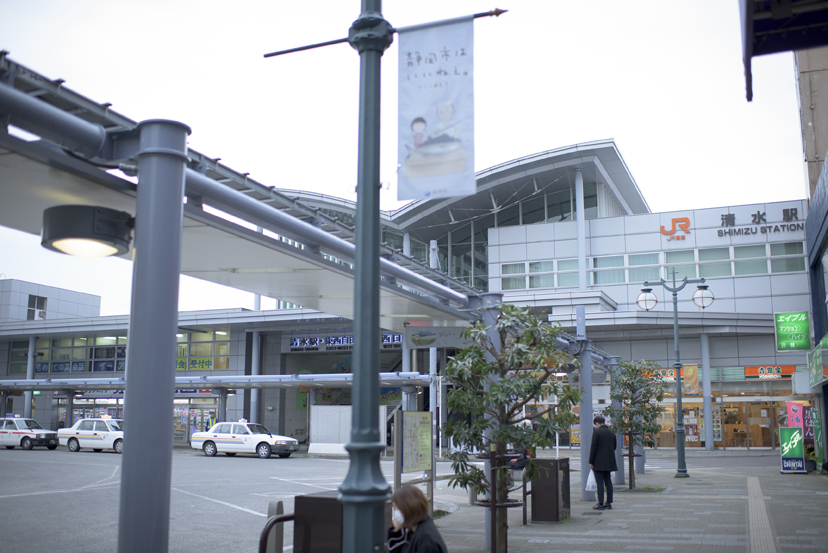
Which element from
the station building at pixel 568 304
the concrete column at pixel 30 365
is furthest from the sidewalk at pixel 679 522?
the concrete column at pixel 30 365

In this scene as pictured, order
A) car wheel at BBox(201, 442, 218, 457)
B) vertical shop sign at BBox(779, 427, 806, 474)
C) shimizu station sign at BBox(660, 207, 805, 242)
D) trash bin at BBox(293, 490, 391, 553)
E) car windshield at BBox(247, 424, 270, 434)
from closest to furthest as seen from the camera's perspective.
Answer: trash bin at BBox(293, 490, 391, 553)
vertical shop sign at BBox(779, 427, 806, 474)
car wheel at BBox(201, 442, 218, 457)
car windshield at BBox(247, 424, 270, 434)
shimizu station sign at BBox(660, 207, 805, 242)

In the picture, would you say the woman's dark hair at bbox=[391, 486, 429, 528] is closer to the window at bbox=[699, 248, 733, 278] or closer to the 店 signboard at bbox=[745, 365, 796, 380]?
the 店 signboard at bbox=[745, 365, 796, 380]

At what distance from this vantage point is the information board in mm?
11406

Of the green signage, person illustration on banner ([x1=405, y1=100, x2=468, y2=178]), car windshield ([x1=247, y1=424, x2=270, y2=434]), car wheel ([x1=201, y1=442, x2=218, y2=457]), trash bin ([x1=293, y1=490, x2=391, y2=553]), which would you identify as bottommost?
car wheel ([x1=201, y1=442, x2=218, y2=457])

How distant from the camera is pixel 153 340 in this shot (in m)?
4.80

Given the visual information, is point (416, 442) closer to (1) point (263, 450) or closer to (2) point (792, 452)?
(2) point (792, 452)

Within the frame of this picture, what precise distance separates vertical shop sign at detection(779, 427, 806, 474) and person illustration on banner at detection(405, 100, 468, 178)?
2286 cm

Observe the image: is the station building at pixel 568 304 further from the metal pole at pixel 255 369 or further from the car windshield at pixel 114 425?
the car windshield at pixel 114 425

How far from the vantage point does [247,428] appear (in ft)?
106

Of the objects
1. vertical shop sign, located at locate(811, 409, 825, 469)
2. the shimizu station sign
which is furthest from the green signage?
the shimizu station sign

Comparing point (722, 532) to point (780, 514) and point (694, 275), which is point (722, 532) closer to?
point (780, 514)

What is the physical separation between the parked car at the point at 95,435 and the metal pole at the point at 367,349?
32374mm


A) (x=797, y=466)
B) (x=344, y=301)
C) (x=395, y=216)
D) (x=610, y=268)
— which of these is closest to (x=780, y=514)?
(x=344, y=301)

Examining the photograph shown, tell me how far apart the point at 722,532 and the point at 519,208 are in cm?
3431
